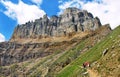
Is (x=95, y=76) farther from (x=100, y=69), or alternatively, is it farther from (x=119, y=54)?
(x=119, y=54)

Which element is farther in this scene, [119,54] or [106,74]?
[119,54]

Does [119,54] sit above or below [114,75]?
above

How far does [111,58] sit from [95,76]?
6.75 meters

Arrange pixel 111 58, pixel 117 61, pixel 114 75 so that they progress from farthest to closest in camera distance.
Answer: pixel 111 58 < pixel 117 61 < pixel 114 75

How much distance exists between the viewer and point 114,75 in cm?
5569

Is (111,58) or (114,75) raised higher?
(111,58)

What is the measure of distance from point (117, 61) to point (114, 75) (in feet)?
20.5

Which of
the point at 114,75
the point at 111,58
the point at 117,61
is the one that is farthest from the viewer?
the point at 111,58

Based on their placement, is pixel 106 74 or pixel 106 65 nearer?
pixel 106 74

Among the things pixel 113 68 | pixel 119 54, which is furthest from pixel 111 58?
pixel 113 68

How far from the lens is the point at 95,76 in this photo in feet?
202

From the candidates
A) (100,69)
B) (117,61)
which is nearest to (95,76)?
(100,69)

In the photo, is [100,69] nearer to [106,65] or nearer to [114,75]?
[106,65]

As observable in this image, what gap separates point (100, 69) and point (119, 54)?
20.4 feet
